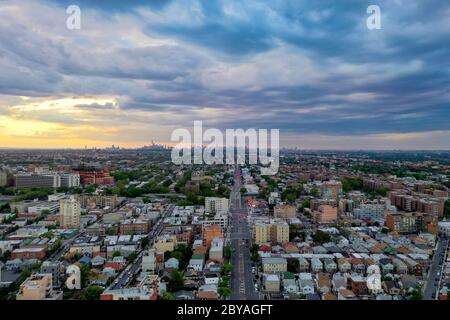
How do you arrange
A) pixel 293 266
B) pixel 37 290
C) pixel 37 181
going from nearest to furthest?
1. pixel 37 290
2. pixel 293 266
3. pixel 37 181

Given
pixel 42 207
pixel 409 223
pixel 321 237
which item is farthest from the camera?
pixel 42 207

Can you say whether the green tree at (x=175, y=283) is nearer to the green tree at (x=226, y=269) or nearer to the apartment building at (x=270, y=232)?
the green tree at (x=226, y=269)

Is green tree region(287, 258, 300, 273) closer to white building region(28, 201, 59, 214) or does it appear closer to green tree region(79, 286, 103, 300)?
green tree region(79, 286, 103, 300)

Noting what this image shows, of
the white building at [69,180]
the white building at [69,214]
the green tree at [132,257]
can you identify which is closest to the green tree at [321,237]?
the green tree at [132,257]

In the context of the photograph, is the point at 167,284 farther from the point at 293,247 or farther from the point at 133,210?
the point at 133,210

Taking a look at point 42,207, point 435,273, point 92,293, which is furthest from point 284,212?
point 42,207

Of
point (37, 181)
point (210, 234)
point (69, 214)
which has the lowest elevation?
point (210, 234)

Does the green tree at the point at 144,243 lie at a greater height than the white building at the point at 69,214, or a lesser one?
lesser

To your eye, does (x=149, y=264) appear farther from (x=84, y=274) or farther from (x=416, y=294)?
(x=416, y=294)

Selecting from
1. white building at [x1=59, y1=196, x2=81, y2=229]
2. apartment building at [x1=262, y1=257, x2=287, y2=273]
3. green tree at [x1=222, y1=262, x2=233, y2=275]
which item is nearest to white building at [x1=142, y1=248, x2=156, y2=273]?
green tree at [x1=222, y1=262, x2=233, y2=275]
